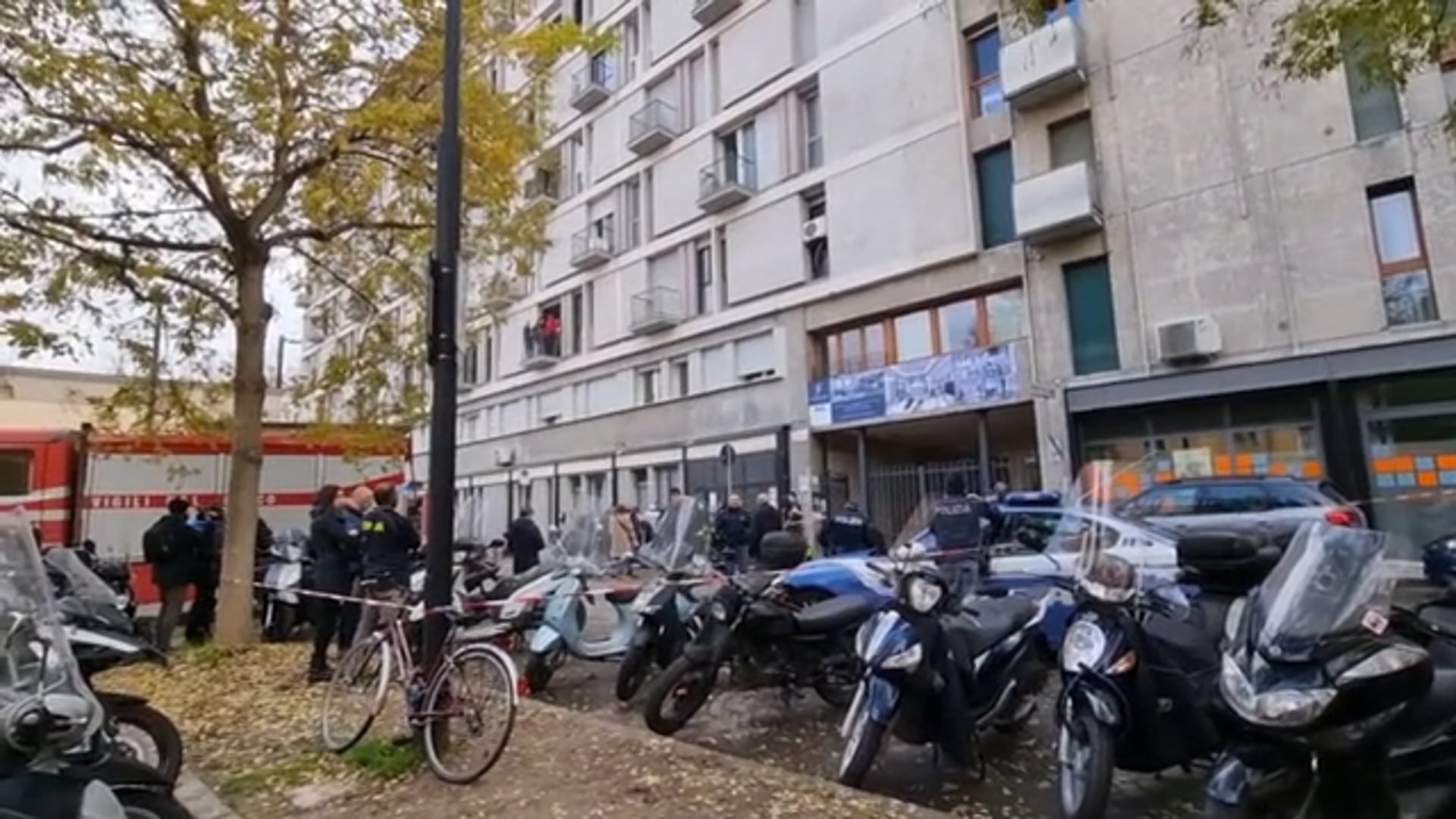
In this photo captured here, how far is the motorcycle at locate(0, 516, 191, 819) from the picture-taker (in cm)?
279

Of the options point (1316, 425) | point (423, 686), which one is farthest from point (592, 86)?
point (423, 686)

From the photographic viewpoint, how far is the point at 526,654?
800 centimetres

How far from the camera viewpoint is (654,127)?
26.0 meters

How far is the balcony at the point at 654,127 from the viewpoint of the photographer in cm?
2594

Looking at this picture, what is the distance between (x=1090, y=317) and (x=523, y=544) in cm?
1118

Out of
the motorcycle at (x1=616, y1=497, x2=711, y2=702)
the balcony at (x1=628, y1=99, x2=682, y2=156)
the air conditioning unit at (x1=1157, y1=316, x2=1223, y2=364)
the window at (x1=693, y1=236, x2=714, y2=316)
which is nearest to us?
the motorcycle at (x1=616, y1=497, x2=711, y2=702)

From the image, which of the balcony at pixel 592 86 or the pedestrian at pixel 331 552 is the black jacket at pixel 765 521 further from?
the balcony at pixel 592 86

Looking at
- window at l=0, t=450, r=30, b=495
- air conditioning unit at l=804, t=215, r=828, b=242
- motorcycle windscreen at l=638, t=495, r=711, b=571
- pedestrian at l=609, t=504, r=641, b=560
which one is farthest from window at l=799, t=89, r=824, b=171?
window at l=0, t=450, r=30, b=495

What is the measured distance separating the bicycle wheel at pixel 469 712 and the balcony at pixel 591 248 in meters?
23.9

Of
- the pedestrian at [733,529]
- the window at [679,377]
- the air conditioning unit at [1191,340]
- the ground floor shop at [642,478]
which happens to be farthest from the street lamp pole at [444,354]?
the window at [679,377]

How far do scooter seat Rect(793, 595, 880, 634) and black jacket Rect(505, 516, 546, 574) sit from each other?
7.31 m

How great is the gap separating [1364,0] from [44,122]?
437 inches

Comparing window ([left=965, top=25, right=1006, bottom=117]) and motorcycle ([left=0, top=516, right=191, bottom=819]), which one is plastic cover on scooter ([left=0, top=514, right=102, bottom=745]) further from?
window ([left=965, top=25, right=1006, bottom=117])

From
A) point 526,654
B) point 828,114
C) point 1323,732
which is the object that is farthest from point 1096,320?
point 1323,732
